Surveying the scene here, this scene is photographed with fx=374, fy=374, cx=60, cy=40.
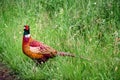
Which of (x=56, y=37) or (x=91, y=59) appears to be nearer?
(x=91, y=59)

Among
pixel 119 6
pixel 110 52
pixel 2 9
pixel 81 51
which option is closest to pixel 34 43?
pixel 81 51

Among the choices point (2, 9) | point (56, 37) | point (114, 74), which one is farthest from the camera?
point (2, 9)

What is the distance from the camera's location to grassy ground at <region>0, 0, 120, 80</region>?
15.4ft

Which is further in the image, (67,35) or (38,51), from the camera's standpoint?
(67,35)

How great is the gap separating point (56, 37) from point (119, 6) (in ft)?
3.99

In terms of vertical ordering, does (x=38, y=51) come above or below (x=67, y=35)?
below

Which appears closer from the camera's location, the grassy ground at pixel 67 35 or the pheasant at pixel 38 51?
the grassy ground at pixel 67 35

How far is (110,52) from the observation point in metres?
4.76

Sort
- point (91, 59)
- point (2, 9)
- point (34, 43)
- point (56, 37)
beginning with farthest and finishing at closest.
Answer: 1. point (2, 9)
2. point (56, 37)
3. point (34, 43)
4. point (91, 59)

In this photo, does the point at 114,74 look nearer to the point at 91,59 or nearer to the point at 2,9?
the point at 91,59

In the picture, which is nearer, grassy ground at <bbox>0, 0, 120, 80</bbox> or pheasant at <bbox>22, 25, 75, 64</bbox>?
grassy ground at <bbox>0, 0, 120, 80</bbox>

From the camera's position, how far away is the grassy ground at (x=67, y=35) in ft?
15.4

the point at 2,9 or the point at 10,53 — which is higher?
the point at 2,9

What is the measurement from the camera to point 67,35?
5426 mm
